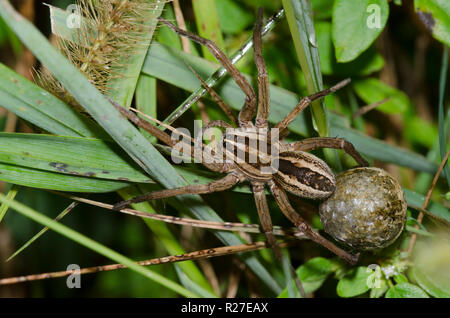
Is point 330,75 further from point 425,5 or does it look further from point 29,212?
point 29,212

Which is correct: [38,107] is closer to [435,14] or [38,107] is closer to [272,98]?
[272,98]

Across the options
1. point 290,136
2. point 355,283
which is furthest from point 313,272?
point 290,136

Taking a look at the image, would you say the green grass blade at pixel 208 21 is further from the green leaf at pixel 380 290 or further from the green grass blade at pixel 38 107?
the green leaf at pixel 380 290

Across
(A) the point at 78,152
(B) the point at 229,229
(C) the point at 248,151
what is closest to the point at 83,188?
(A) the point at 78,152

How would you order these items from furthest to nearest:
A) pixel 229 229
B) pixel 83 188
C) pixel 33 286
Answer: pixel 33 286 < pixel 229 229 < pixel 83 188
